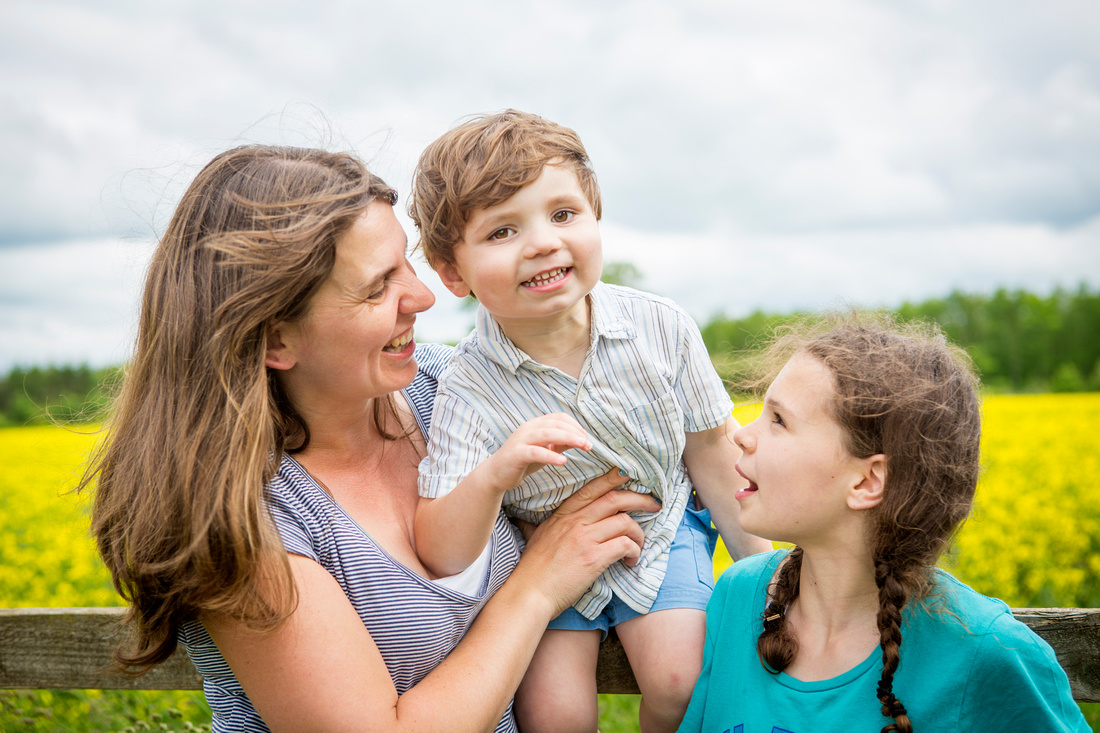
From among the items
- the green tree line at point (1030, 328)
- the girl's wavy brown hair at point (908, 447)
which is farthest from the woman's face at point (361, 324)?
the green tree line at point (1030, 328)

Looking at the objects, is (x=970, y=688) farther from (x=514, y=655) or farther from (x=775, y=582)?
(x=514, y=655)

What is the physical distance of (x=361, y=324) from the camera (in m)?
1.87

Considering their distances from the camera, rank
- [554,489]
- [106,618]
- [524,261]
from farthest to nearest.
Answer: [106,618], [554,489], [524,261]

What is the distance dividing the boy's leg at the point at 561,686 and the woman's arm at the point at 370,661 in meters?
0.20

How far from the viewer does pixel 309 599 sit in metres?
1.68

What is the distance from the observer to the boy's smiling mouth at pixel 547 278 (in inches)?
82.0

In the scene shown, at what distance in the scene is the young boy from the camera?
6.81ft

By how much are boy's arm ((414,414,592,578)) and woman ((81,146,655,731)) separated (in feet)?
0.27

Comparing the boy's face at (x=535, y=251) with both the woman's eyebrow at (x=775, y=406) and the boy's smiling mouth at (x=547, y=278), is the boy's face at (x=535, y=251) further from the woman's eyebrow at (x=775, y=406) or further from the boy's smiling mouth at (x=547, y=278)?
the woman's eyebrow at (x=775, y=406)

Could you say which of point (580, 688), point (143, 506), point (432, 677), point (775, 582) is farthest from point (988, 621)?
point (143, 506)

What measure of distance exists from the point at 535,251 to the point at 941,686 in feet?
4.48

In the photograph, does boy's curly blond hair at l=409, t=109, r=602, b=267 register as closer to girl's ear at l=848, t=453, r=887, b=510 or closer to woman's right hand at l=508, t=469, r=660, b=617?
woman's right hand at l=508, t=469, r=660, b=617

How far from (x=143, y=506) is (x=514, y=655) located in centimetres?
93

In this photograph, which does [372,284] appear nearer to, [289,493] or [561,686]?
[289,493]
